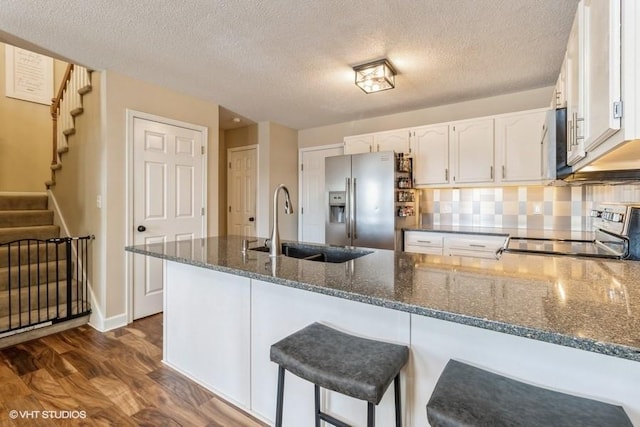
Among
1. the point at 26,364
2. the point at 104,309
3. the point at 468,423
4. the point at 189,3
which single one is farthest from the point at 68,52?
the point at 468,423

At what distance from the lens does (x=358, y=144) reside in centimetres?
401

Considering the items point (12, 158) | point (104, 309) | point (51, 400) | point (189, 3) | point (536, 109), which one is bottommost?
point (51, 400)

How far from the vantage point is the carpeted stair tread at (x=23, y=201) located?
142 inches

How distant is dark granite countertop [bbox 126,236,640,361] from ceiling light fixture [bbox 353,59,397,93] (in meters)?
1.69

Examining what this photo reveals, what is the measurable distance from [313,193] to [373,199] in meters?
1.52

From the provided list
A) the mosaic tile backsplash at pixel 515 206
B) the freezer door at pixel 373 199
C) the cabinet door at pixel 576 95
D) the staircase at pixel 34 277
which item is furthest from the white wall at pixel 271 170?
the cabinet door at pixel 576 95

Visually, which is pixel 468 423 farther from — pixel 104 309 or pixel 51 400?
pixel 104 309

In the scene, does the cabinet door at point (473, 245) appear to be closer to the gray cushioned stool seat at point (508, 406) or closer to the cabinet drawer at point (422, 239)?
the cabinet drawer at point (422, 239)

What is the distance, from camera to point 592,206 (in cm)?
289

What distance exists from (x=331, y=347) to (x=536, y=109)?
3.19 metres

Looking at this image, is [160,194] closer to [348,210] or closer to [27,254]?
[27,254]

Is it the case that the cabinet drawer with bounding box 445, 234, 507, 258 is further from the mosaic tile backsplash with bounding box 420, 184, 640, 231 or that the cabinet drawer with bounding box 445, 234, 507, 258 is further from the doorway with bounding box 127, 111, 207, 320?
the doorway with bounding box 127, 111, 207, 320

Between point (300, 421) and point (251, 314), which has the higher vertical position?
point (251, 314)

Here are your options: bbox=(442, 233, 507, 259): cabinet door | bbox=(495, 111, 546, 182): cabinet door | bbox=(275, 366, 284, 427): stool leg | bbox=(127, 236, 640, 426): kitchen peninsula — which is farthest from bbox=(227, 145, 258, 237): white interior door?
bbox=(275, 366, 284, 427): stool leg
